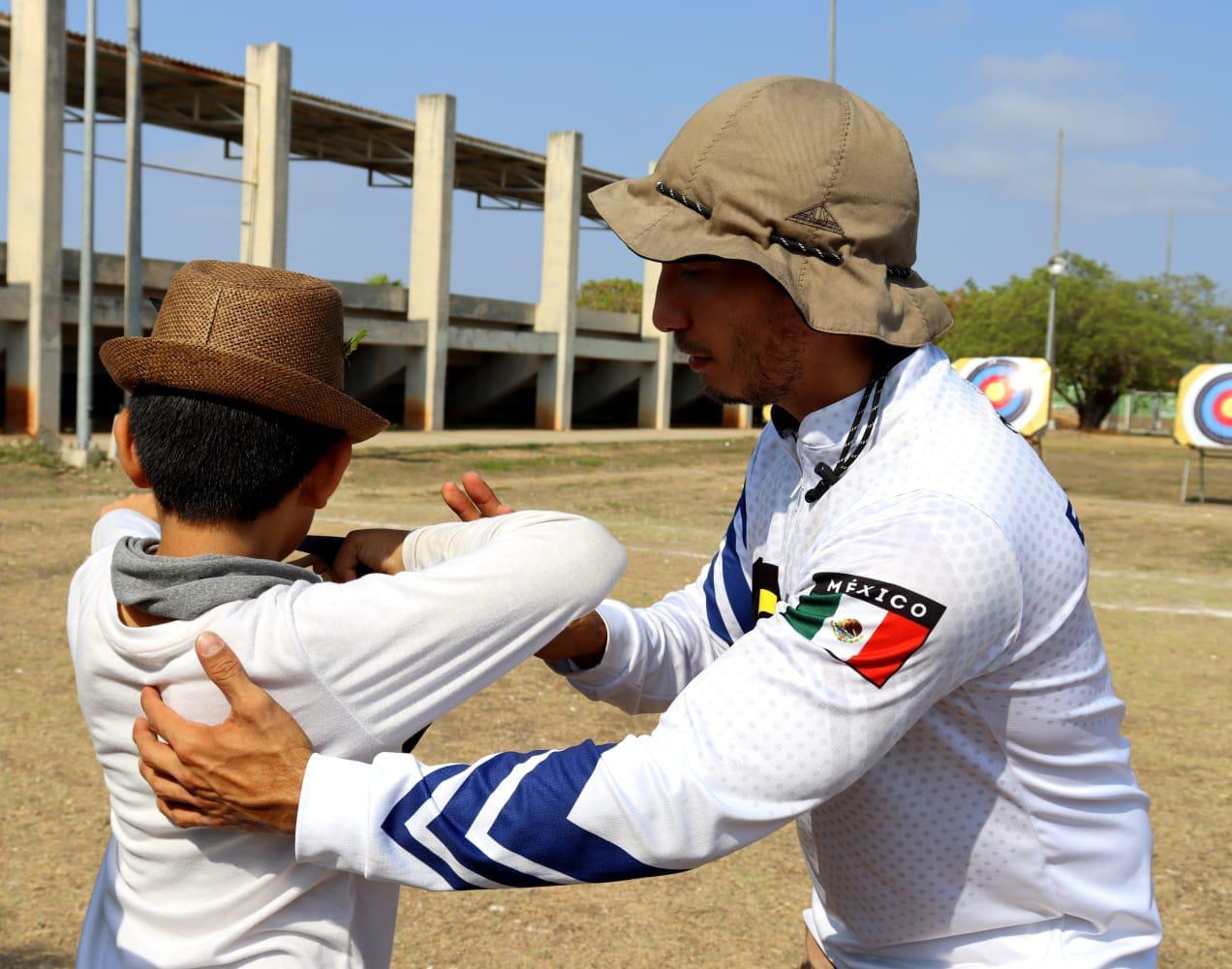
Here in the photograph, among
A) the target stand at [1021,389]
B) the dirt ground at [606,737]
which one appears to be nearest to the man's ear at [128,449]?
the dirt ground at [606,737]

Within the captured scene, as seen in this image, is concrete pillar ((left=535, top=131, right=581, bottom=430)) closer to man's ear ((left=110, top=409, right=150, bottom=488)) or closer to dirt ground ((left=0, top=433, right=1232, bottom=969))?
dirt ground ((left=0, top=433, right=1232, bottom=969))

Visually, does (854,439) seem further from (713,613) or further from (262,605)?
(262,605)

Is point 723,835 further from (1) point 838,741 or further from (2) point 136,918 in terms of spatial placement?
(2) point 136,918

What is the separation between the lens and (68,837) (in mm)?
4055

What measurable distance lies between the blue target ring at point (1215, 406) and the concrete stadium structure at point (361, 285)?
33.4ft

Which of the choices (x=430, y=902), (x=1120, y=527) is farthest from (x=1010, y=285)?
(x=430, y=902)

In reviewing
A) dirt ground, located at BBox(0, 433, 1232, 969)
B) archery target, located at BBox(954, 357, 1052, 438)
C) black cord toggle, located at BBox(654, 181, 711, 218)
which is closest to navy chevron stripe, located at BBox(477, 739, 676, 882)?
black cord toggle, located at BBox(654, 181, 711, 218)

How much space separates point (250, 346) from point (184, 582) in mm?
286

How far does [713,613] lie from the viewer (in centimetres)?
217

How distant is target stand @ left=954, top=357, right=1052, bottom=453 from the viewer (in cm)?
2169

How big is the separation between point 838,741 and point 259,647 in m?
0.64

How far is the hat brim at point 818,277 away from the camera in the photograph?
5.23ft

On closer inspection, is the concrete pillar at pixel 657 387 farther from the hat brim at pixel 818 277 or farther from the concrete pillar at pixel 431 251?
the hat brim at pixel 818 277

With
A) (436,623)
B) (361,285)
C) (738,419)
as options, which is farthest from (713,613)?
(738,419)
